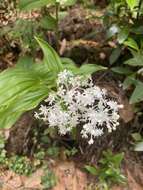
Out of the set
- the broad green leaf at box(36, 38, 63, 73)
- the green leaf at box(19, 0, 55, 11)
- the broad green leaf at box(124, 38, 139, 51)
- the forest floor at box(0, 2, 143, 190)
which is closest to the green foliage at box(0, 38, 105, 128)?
the broad green leaf at box(36, 38, 63, 73)

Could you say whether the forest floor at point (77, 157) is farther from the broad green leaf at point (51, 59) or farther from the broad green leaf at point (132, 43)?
the broad green leaf at point (51, 59)

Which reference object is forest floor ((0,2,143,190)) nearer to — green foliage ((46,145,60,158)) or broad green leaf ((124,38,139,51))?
green foliage ((46,145,60,158))

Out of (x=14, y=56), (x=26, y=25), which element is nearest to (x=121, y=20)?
Result: (x=26, y=25)

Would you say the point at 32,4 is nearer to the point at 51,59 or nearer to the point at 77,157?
the point at 51,59

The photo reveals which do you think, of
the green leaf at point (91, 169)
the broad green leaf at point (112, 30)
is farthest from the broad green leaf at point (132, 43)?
the green leaf at point (91, 169)

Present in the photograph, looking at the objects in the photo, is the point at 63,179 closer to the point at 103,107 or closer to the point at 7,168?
the point at 7,168
